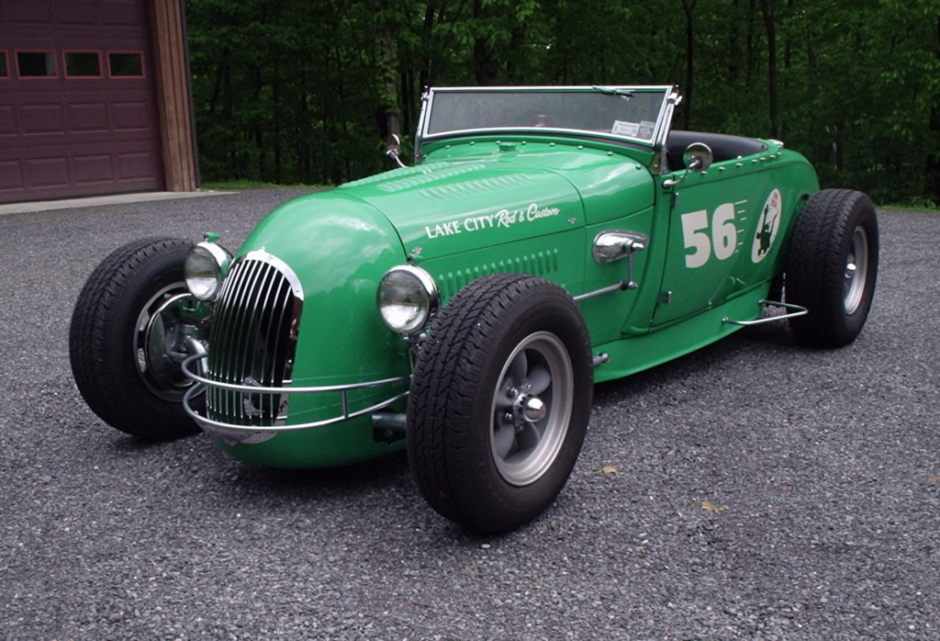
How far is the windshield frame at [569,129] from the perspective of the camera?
4.30 metres

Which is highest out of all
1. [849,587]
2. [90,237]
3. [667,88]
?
[667,88]

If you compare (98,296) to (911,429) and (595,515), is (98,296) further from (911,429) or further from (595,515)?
(911,429)

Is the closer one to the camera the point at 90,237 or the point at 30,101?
the point at 90,237

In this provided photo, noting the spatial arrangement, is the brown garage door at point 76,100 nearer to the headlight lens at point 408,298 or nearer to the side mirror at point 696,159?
the side mirror at point 696,159

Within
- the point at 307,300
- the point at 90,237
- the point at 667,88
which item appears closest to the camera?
the point at 307,300

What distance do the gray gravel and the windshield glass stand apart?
50.1 inches

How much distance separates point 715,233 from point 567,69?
1782cm

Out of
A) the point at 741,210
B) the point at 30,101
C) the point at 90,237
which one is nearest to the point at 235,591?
the point at 741,210

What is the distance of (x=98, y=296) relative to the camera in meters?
3.62

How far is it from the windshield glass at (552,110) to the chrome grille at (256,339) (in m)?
1.86

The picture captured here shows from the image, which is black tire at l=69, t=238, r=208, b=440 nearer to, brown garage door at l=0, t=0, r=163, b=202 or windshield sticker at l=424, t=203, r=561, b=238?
windshield sticker at l=424, t=203, r=561, b=238

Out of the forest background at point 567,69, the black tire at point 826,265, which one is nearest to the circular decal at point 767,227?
the black tire at point 826,265

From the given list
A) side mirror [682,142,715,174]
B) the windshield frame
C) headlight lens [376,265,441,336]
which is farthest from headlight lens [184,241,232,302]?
side mirror [682,142,715,174]

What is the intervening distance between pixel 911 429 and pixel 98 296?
3.41 meters
